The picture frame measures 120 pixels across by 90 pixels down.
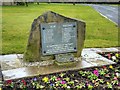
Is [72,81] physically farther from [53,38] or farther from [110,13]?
[110,13]

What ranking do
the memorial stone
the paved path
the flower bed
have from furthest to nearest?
the paved path
the memorial stone
the flower bed

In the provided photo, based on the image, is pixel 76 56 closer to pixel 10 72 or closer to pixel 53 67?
pixel 53 67

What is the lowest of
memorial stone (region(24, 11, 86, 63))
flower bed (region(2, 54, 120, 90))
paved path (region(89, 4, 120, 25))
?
paved path (region(89, 4, 120, 25))

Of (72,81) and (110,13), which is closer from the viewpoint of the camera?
(72,81)

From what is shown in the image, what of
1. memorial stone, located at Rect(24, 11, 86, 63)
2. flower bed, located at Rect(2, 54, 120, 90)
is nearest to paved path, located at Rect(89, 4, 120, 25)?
memorial stone, located at Rect(24, 11, 86, 63)

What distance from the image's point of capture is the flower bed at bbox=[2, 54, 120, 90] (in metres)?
4.23

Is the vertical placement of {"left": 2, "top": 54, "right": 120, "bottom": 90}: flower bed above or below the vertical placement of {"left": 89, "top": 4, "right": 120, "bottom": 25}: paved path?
above

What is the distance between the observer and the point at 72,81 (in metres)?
4.45

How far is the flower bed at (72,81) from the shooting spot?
167 inches

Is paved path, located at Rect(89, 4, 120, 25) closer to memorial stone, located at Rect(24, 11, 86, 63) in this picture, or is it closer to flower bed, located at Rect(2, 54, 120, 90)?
memorial stone, located at Rect(24, 11, 86, 63)

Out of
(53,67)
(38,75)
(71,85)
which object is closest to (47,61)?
A: (53,67)

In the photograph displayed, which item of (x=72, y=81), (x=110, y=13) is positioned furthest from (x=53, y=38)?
(x=110, y=13)

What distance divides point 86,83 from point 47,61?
43.2 inches

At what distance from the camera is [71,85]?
434 centimetres
